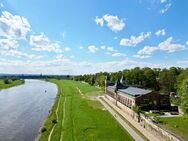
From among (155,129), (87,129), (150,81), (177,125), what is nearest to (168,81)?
(150,81)

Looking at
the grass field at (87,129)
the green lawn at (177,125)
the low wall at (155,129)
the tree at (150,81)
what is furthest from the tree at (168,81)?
the green lawn at (177,125)

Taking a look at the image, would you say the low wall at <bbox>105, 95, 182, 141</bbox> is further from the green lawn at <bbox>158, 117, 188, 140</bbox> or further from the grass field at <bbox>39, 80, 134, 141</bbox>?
the grass field at <bbox>39, 80, 134, 141</bbox>

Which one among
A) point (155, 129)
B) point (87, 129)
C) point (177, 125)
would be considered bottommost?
point (87, 129)

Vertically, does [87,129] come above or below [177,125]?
below

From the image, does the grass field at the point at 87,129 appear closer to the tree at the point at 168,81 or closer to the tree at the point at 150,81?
the tree at the point at 168,81

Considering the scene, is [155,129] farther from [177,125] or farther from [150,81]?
[150,81]

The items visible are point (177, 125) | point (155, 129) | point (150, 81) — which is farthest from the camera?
point (150, 81)

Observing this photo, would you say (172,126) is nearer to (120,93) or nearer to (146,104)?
(146,104)

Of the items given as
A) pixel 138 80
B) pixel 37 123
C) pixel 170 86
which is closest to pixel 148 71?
pixel 138 80
